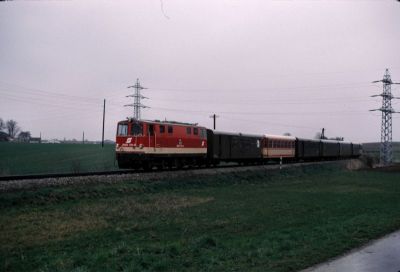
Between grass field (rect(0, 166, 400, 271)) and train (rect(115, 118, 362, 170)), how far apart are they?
9.32 ft

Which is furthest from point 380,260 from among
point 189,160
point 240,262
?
point 189,160

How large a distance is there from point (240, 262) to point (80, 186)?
13.8 m

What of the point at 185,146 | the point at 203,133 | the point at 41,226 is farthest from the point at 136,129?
the point at 41,226

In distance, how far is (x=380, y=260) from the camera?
781 cm

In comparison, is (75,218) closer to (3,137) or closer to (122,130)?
(122,130)

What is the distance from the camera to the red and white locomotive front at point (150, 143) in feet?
84.7

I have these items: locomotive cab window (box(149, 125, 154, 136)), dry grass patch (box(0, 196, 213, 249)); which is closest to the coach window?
locomotive cab window (box(149, 125, 154, 136))

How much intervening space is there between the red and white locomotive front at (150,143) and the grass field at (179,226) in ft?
8.41

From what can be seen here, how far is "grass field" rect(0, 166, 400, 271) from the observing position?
29.7 ft

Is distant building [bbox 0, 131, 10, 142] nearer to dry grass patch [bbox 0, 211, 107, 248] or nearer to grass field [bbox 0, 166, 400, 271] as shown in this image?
grass field [bbox 0, 166, 400, 271]

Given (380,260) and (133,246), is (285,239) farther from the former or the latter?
(133,246)

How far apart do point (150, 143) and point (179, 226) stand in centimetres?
1233

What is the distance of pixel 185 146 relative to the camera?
29734 mm

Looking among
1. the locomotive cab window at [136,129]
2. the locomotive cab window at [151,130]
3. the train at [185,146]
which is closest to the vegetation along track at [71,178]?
the train at [185,146]
